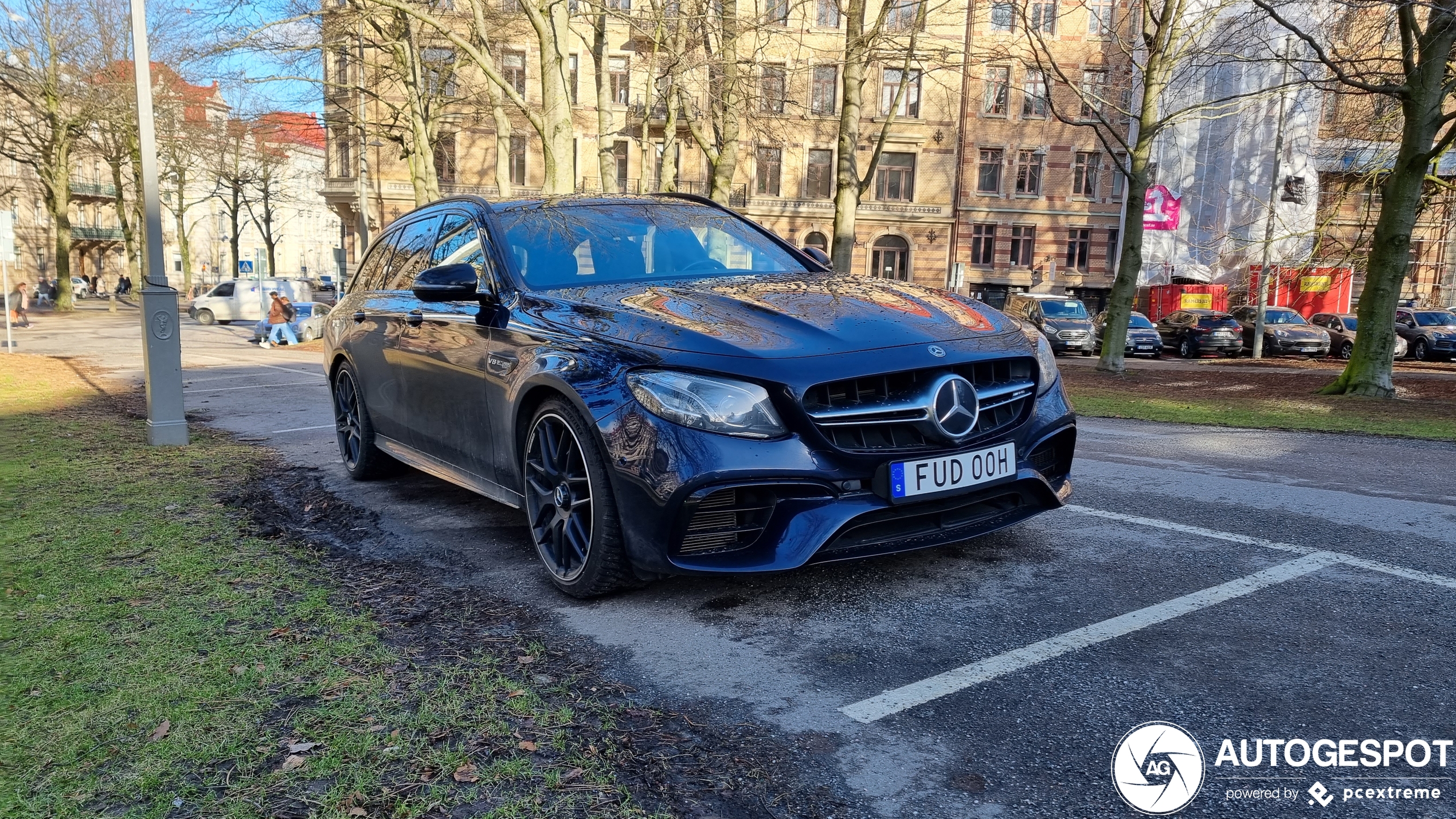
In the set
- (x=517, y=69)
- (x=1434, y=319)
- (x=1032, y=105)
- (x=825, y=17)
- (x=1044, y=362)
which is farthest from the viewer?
(x=1032, y=105)

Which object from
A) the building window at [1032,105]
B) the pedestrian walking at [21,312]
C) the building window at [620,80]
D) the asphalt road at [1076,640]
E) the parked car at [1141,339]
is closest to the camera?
the asphalt road at [1076,640]

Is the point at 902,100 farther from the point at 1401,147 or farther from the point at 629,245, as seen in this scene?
the point at 629,245

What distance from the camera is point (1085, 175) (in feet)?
153

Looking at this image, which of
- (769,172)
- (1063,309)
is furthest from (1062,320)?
(769,172)

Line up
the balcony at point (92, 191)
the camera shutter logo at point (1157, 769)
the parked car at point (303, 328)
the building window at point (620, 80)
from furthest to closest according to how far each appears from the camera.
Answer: the balcony at point (92, 191) < the building window at point (620, 80) < the parked car at point (303, 328) < the camera shutter logo at point (1157, 769)

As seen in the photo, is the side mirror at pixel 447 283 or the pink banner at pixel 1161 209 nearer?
the side mirror at pixel 447 283

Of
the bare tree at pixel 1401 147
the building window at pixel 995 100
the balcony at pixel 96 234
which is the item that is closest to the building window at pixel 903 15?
the bare tree at pixel 1401 147

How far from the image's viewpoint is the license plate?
3441mm

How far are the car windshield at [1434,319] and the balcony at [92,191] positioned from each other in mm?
71683

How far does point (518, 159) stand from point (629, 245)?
1717 inches

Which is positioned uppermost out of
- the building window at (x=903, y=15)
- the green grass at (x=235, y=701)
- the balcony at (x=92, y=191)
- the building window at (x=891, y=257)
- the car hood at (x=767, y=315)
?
the building window at (x=903, y=15)

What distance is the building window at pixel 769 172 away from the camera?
4619cm

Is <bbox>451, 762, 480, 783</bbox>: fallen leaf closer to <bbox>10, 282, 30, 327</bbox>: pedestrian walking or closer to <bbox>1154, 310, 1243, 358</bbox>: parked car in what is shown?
<bbox>1154, 310, 1243, 358</bbox>: parked car

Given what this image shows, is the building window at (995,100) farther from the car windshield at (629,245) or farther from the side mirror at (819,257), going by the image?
the car windshield at (629,245)
